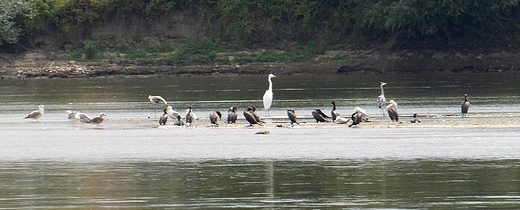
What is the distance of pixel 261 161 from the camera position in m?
17.9

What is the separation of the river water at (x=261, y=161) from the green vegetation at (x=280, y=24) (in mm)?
20573

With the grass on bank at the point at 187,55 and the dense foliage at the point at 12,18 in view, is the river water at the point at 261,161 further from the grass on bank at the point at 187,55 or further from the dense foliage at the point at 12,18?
the dense foliage at the point at 12,18

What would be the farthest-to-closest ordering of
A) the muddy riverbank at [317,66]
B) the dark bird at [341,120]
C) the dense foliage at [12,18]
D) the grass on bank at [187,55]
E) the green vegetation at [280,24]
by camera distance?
the dense foliage at [12,18] → the grass on bank at [187,55] → the green vegetation at [280,24] → the muddy riverbank at [317,66] → the dark bird at [341,120]

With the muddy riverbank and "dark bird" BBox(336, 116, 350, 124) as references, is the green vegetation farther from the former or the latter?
"dark bird" BBox(336, 116, 350, 124)

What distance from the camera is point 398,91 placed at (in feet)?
126

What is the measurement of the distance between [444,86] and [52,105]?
1568 centimetres

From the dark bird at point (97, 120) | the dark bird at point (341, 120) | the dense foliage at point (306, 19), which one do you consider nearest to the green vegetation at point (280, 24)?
the dense foliage at point (306, 19)

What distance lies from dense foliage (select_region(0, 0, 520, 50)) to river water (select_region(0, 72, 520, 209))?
20.6 m

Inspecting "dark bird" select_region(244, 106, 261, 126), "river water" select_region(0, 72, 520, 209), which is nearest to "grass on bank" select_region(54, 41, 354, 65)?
"river water" select_region(0, 72, 520, 209)

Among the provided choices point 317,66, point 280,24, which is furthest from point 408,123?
point 280,24

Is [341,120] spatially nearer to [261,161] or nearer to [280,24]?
[261,161]

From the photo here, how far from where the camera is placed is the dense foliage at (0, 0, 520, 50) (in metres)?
53.8

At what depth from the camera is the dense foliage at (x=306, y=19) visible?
177 ft

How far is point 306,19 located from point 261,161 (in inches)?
1630
